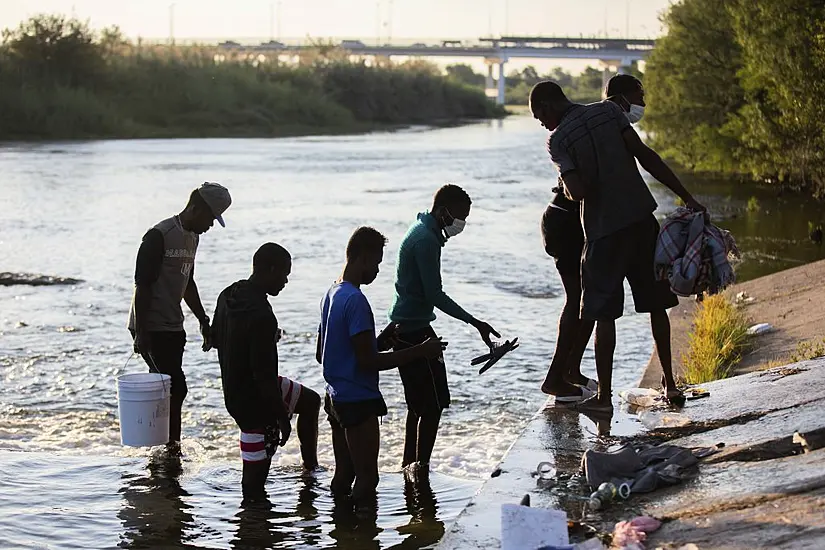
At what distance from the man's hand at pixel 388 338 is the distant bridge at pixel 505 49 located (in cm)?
9896

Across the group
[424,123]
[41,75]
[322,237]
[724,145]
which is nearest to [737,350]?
[322,237]

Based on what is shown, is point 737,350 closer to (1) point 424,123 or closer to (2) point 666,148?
(2) point 666,148

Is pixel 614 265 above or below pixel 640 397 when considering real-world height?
above

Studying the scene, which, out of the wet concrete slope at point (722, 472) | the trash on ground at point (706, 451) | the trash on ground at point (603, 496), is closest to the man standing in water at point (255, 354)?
the wet concrete slope at point (722, 472)

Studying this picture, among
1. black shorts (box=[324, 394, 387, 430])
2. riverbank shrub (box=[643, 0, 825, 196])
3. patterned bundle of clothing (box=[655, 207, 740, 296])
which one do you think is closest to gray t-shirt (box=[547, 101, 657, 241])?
patterned bundle of clothing (box=[655, 207, 740, 296])

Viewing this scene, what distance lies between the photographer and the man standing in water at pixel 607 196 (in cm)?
705

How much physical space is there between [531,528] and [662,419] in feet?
6.96

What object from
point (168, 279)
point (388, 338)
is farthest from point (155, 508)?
point (388, 338)

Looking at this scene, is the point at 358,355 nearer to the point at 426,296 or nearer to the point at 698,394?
the point at 426,296

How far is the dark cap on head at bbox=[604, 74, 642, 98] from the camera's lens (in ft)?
24.9

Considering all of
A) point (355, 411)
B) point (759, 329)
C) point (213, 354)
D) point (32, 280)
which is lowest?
point (213, 354)

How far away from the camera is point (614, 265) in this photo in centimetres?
720

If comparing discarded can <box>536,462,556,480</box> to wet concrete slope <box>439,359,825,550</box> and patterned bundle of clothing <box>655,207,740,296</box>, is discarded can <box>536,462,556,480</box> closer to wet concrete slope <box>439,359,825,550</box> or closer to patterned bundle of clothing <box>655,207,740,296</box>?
wet concrete slope <box>439,359,825,550</box>

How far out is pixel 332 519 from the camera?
696 centimetres
